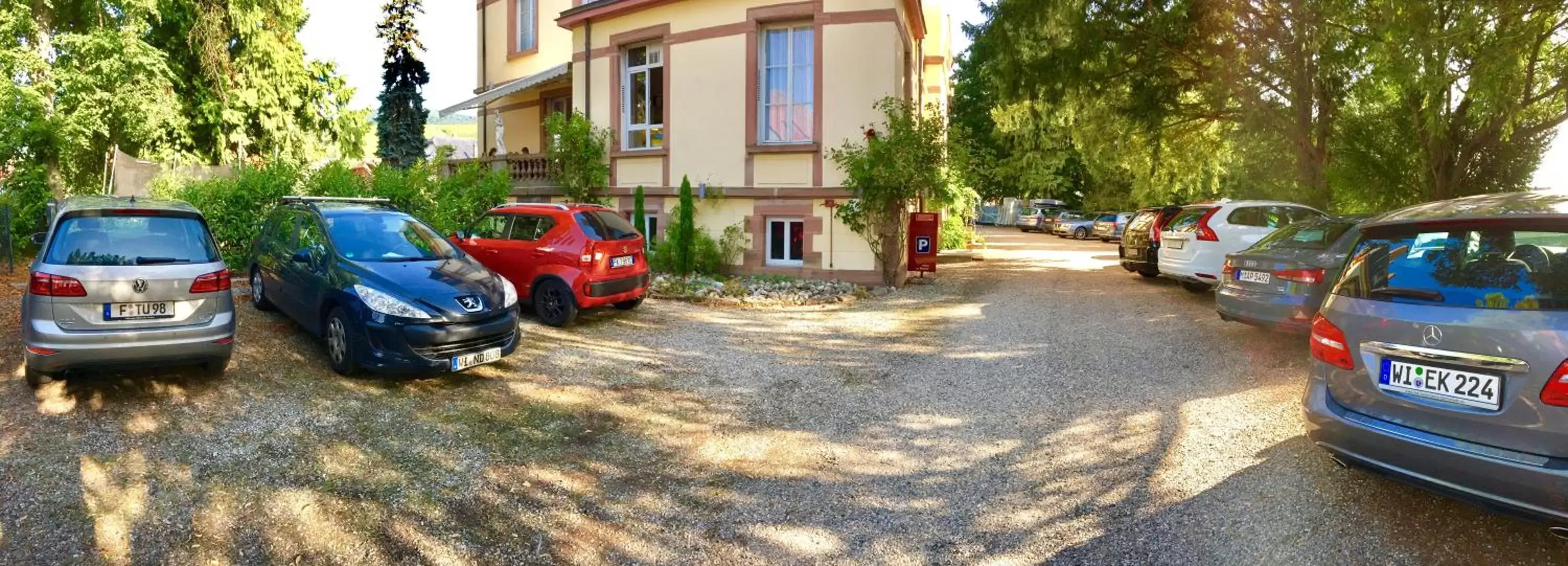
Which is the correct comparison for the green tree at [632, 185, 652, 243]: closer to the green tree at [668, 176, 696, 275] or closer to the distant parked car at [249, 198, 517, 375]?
the green tree at [668, 176, 696, 275]

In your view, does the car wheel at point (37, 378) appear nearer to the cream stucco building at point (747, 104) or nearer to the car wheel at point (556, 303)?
the car wheel at point (556, 303)

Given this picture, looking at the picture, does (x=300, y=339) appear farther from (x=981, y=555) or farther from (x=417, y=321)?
(x=981, y=555)

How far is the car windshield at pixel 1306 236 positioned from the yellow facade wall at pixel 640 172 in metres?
10.8

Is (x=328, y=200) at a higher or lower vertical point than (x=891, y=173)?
lower

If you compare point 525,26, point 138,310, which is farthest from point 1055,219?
point 138,310

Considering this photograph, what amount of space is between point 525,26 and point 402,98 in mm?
3913

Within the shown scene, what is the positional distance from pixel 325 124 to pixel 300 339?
2057cm

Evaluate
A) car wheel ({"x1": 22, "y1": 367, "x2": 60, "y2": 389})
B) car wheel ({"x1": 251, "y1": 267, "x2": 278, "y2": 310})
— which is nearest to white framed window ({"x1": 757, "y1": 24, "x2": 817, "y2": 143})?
car wheel ({"x1": 251, "y1": 267, "x2": 278, "y2": 310})

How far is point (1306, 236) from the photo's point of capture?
879 centimetres

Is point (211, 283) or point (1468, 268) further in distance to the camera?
point (211, 283)

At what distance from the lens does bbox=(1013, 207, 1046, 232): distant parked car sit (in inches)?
1742

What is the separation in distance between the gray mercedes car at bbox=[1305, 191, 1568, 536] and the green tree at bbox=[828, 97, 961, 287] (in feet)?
31.4

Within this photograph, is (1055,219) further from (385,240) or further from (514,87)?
(385,240)

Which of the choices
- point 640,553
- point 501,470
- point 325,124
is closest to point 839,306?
point 501,470
